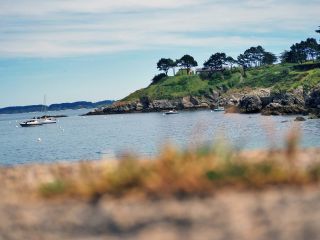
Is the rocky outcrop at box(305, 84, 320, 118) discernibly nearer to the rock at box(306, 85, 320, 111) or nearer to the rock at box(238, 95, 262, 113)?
the rock at box(306, 85, 320, 111)

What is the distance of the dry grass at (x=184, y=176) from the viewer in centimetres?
680

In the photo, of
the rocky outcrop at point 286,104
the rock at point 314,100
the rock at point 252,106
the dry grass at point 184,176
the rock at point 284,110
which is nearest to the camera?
the dry grass at point 184,176

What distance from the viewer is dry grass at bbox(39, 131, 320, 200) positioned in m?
6.80

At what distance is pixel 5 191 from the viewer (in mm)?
8180

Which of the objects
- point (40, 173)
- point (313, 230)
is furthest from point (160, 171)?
point (40, 173)

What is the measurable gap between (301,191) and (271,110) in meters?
114

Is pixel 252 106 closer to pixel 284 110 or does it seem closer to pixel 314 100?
pixel 284 110

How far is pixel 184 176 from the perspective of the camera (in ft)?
22.7

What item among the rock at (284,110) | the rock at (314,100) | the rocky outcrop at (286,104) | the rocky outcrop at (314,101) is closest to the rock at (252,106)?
the rocky outcrop at (286,104)

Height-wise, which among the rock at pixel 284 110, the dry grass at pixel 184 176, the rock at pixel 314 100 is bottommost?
the rock at pixel 284 110

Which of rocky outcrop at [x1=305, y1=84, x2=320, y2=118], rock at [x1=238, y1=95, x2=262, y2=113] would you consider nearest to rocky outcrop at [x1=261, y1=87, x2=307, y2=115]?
rocky outcrop at [x1=305, y1=84, x2=320, y2=118]

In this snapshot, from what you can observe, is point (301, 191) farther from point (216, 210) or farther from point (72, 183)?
point (72, 183)

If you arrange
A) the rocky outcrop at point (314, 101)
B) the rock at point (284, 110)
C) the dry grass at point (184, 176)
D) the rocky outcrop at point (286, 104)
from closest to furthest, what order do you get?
the dry grass at point (184, 176) < the rocky outcrop at point (314, 101) < the rock at point (284, 110) < the rocky outcrop at point (286, 104)

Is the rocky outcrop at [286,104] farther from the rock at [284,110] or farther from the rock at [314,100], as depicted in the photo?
the rock at [314,100]
